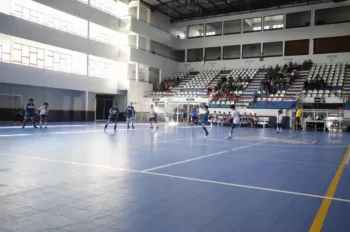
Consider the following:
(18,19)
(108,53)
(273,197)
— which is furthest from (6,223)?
(108,53)

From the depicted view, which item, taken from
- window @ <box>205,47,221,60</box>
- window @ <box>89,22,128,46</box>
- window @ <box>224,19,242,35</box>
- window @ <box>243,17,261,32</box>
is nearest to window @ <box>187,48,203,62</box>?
window @ <box>205,47,221,60</box>

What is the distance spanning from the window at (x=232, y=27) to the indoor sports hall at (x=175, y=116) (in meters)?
0.16

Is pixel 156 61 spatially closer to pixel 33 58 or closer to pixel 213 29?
pixel 213 29

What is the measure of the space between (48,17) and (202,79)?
1944 cm

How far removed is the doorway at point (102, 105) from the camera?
34.5 metres

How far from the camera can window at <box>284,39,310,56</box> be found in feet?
117

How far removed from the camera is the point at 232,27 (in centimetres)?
4303

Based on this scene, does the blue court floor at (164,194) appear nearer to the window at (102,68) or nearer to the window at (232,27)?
the window at (102,68)

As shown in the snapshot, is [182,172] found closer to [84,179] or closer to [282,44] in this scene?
[84,179]

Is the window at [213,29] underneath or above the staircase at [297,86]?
above

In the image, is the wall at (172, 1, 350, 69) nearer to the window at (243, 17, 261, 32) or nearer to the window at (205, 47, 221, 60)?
the window at (243, 17, 261, 32)

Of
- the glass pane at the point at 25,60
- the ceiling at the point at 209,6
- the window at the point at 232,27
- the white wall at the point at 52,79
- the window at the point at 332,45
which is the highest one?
the ceiling at the point at 209,6

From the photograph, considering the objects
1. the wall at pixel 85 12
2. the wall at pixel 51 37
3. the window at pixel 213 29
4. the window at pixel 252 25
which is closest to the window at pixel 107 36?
the wall at pixel 85 12

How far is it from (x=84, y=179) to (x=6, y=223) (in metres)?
2.38
